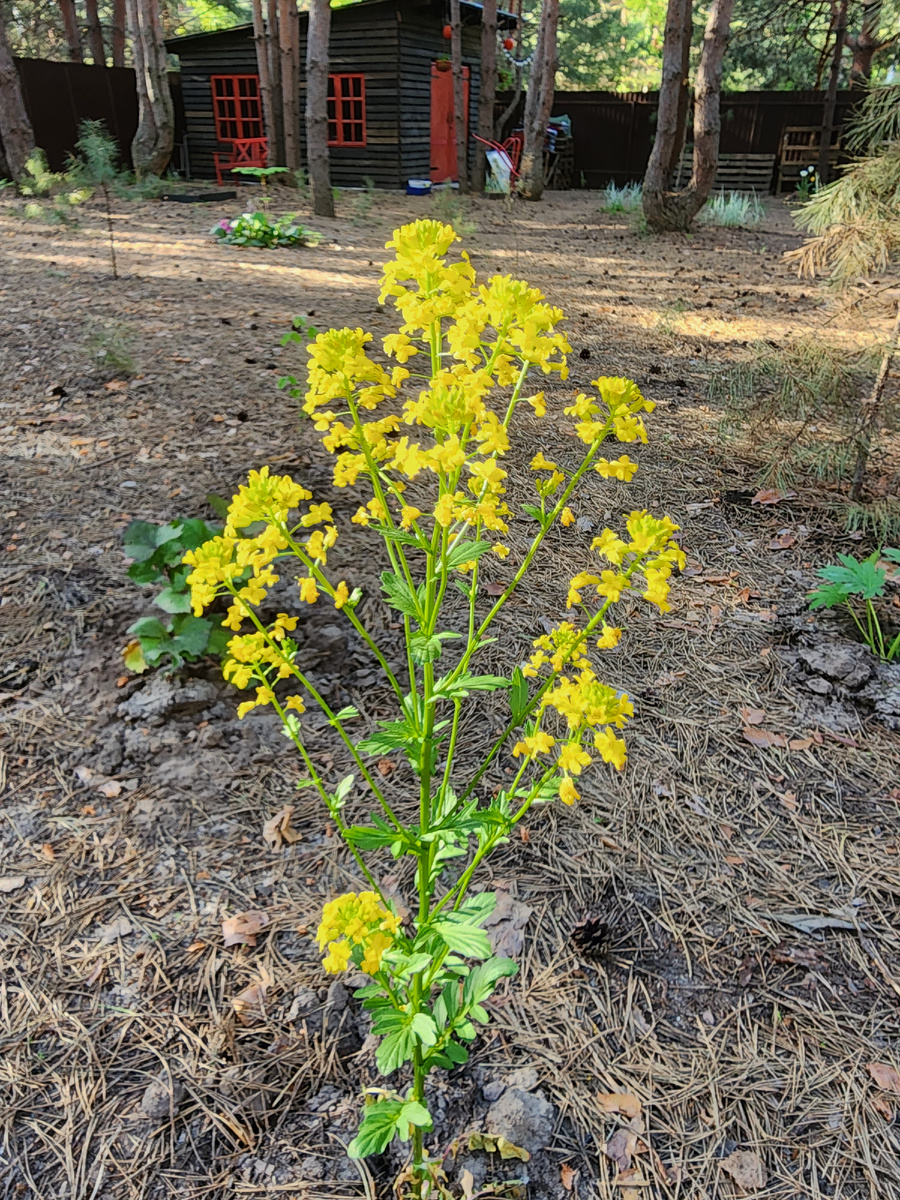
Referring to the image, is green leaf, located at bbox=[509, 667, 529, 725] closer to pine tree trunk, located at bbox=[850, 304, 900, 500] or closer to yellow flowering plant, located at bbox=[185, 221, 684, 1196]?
yellow flowering plant, located at bbox=[185, 221, 684, 1196]

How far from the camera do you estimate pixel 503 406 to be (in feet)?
14.1

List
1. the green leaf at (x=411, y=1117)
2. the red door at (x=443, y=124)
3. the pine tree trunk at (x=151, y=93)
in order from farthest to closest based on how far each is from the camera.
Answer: the red door at (x=443, y=124), the pine tree trunk at (x=151, y=93), the green leaf at (x=411, y=1117)

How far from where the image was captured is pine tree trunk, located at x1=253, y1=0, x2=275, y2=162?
11.6 m

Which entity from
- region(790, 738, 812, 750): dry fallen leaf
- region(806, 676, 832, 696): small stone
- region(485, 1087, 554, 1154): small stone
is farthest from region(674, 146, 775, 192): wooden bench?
region(485, 1087, 554, 1154): small stone

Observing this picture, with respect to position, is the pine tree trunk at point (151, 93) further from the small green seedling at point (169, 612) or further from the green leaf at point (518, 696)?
the green leaf at point (518, 696)

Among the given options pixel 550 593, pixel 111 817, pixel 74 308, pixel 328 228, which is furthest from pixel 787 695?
pixel 328 228

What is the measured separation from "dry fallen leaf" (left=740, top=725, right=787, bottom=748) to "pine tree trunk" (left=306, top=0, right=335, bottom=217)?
28.4 ft

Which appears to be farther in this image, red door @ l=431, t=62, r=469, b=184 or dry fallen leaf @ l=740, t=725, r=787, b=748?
red door @ l=431, t=62, r=469, b=184

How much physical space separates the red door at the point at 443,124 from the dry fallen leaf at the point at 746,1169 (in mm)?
17084

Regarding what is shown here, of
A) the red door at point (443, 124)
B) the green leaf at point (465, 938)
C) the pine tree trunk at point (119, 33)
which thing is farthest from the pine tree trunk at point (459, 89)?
the green leaf at point (465, 938)

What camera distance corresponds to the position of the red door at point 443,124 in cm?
1536

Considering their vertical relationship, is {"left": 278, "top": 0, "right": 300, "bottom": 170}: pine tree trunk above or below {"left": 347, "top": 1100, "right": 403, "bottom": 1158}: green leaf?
above

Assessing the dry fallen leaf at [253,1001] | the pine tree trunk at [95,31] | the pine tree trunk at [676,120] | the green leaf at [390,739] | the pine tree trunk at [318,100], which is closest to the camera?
the green leaf at [390,739]

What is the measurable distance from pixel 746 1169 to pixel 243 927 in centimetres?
114
